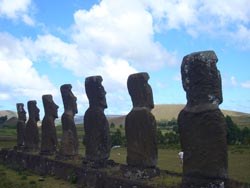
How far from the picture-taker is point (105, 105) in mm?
16672

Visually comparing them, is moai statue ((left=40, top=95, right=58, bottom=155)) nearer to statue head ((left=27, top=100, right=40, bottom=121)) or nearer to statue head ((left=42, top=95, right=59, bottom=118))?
statue head ((left=42, top=95, right=59, bottom=118))

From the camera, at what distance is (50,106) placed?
22.8m

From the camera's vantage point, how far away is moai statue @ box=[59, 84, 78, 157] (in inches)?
790

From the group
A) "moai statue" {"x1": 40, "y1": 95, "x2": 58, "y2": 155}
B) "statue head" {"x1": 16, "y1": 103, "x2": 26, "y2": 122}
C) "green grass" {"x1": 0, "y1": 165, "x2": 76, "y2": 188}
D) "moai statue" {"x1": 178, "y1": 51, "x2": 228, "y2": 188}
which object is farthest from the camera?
"statue head" {"x1": 16, "y1": 103, "x2": 26, "y2": 122}

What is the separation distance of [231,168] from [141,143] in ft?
33.4

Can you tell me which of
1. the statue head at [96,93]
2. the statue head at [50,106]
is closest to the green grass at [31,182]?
the statue head at [96,93]

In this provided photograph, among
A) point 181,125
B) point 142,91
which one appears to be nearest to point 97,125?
point 142,91

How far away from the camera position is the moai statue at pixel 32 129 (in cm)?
2580

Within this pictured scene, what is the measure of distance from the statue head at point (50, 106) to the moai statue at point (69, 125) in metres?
2.20

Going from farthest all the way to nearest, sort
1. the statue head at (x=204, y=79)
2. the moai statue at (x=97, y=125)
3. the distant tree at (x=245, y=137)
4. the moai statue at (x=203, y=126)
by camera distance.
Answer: the distant tree at (x=245, y=137)
the moai statue at (x=97, y=125)
the statue head at (x=204, y=79)
the moai statue at (x=203, y=126)

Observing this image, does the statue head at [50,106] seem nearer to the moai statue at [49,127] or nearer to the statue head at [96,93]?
the moai statue at [49,127]

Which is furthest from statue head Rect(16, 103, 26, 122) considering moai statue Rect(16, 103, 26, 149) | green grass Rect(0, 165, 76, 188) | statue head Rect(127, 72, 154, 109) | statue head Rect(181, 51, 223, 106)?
statue head Rect(181, 51, 223, 106)

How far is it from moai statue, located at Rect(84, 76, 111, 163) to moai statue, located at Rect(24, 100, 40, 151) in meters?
9.63

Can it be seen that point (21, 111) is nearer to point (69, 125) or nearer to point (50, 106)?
point (50, 106)
